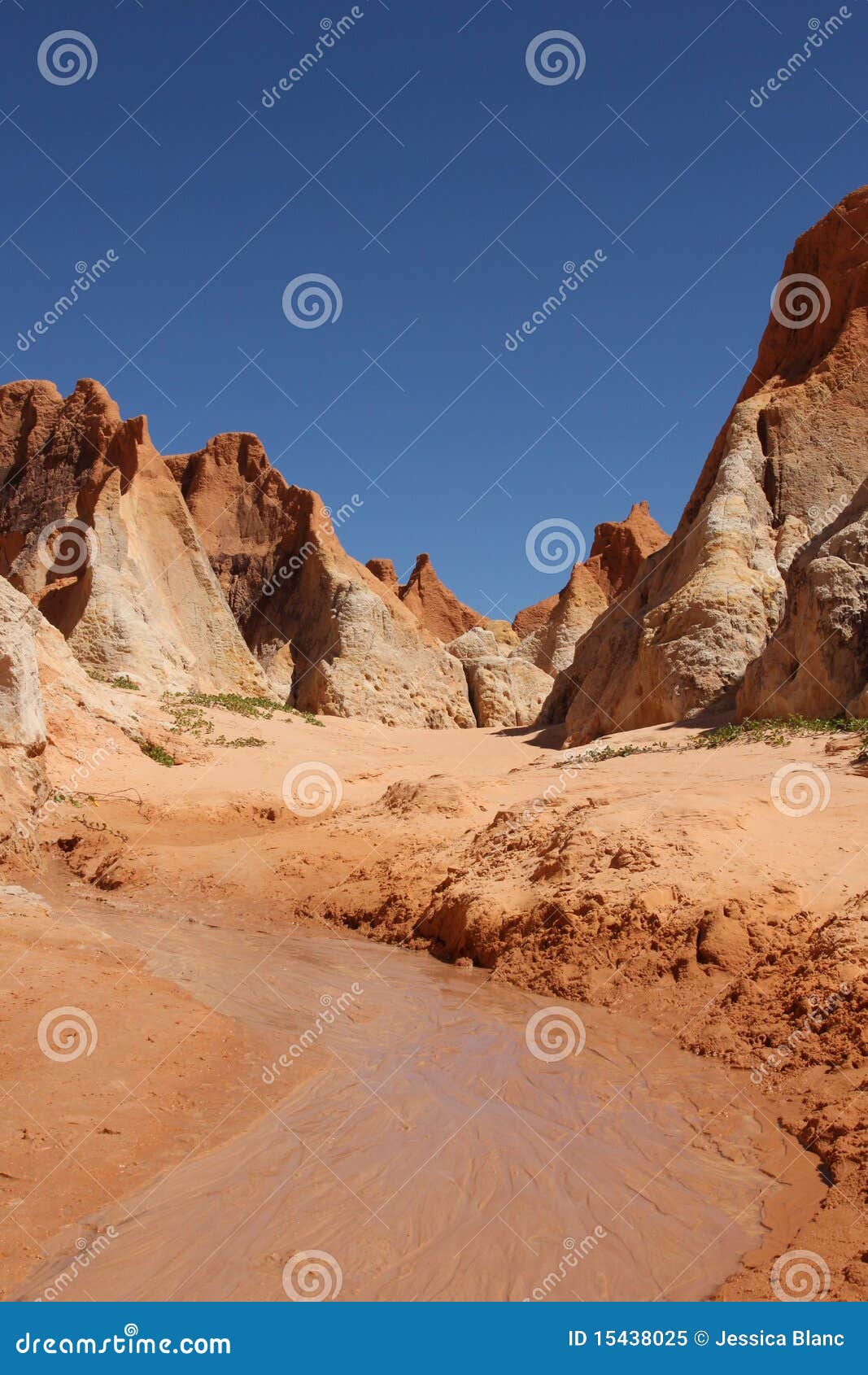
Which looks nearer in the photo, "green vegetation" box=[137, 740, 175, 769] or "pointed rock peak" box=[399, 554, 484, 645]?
"green vegetation" box=[137, 740, 175, 769]

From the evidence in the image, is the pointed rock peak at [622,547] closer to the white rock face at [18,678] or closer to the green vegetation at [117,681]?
the green vegetation at [117,681]

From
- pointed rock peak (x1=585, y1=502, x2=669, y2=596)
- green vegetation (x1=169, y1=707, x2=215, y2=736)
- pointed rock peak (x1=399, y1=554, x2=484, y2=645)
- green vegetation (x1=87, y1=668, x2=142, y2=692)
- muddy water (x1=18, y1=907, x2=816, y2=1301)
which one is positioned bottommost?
green vegetation (x1=87, y1=668, x2=142, y2=692)

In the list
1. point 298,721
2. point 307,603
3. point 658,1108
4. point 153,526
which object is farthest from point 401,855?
point 307,603

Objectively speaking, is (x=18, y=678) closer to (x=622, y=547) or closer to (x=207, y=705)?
(x=207, y=705)

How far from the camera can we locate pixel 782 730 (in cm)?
1125

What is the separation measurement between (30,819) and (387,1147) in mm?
5060

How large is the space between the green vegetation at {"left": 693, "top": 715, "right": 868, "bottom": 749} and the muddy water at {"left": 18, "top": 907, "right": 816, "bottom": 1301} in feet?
18.5

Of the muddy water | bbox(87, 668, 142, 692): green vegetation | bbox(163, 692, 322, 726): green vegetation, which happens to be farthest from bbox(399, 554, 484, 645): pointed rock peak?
the muddy water

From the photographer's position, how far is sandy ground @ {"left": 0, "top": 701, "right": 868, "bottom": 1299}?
12.4 ft

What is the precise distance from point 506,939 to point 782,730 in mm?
5311

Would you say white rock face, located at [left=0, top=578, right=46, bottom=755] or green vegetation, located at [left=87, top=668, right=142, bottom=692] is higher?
white rock face, located at [left=0, top=578, right=46, bottom=755]

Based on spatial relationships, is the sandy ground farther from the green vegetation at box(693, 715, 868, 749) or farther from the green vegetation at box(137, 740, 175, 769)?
the green vegetation at box(137, 740, 175, 769)

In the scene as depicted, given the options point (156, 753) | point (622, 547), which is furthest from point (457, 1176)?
point (622, 547)

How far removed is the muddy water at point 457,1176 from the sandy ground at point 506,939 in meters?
0.04
